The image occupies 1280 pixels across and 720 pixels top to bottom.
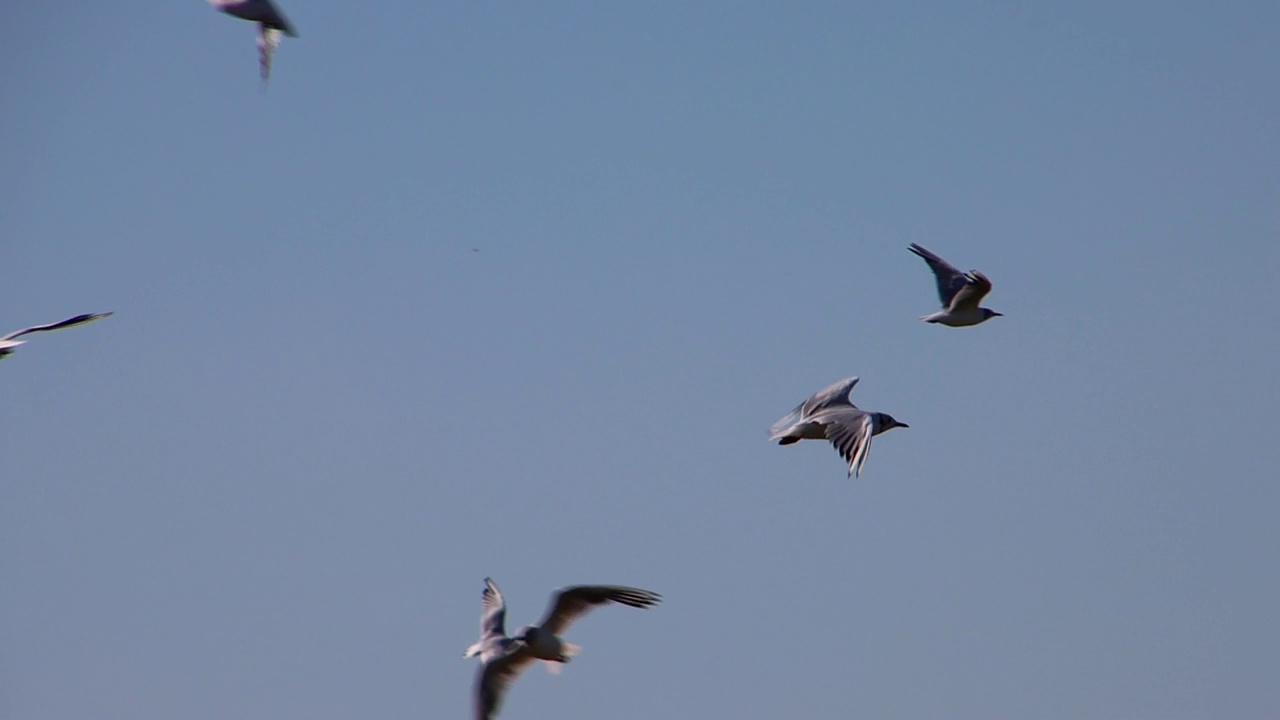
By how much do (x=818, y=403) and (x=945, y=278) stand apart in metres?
2.82

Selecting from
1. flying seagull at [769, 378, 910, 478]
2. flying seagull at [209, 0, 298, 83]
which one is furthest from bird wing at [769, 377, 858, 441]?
flying seagull at [209, 0, 298, 83]

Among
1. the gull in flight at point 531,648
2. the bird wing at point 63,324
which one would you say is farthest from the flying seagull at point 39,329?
the gull in flight at point 531,648

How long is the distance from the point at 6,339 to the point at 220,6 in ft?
12.4

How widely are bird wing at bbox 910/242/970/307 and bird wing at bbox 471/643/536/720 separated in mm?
7798

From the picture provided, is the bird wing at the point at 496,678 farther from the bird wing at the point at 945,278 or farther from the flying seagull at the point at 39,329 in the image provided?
the bird wing at the point at 945,278

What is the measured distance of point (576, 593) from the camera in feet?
52.0

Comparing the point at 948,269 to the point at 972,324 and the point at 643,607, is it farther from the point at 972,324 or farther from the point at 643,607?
the point at 643,607

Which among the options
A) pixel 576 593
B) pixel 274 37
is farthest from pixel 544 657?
pixel 274 37

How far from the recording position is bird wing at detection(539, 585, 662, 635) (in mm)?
15750

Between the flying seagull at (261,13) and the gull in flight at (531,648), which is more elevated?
the flying seagull at (261,13)

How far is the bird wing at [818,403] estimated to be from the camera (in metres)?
19.1

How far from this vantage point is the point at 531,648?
631 inches

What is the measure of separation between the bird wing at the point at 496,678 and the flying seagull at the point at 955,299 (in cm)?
748

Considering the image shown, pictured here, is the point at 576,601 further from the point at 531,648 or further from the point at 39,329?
the point at 39,329
